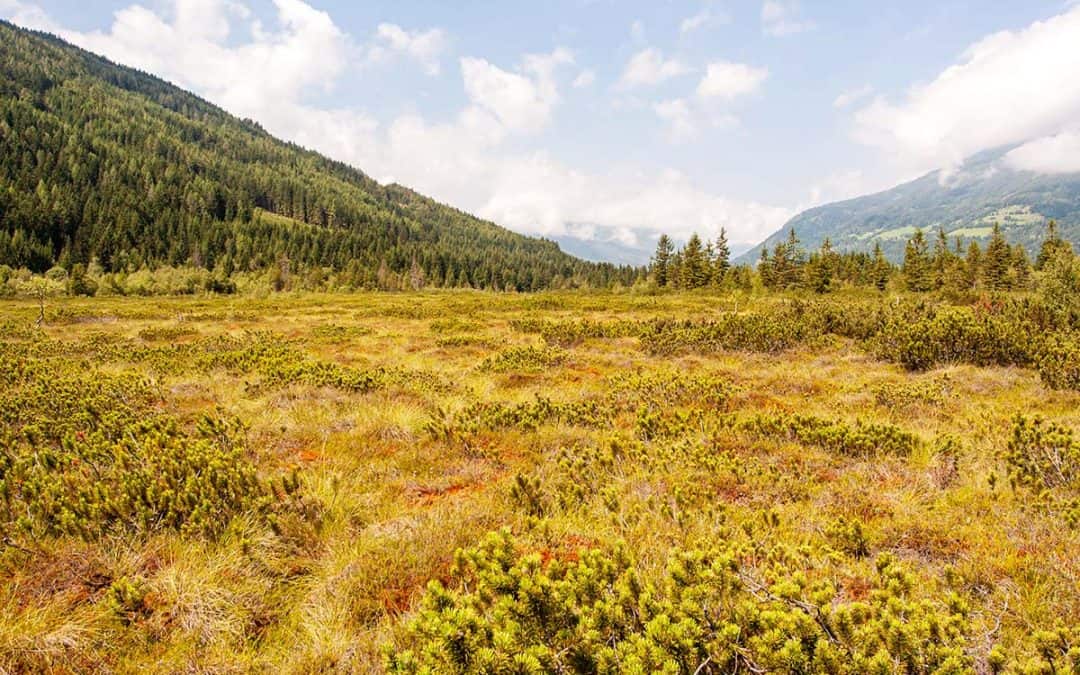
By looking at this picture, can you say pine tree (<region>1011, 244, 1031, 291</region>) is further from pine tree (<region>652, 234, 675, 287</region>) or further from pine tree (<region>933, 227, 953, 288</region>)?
pine tree (<region>652, 234, 675, 287</region>)

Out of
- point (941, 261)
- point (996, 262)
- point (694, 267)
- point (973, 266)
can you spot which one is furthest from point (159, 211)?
point (996, 262)

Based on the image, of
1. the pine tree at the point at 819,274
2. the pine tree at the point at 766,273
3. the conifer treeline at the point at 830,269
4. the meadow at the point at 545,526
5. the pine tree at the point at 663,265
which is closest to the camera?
the meadow at the point at 545,526

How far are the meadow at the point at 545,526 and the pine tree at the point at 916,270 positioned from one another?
6475 cm

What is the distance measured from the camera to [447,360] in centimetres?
1548

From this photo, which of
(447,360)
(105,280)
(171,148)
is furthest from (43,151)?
(447,360)

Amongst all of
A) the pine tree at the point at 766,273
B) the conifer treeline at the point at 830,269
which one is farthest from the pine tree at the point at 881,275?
the pine tree at the point at 766,273

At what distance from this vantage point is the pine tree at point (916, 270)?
204ft

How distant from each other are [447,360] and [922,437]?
12.2 meters

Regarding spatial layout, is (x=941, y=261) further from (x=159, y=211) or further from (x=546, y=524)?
(x=159, y=211)

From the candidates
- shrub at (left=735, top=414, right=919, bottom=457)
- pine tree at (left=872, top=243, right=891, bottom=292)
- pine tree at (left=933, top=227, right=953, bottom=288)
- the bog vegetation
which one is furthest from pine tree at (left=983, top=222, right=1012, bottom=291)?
shrub at (left=735, top=414, right=919, bottom=457)

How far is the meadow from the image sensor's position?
8.19ft

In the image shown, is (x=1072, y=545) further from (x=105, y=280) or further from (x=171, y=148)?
(x=171, y=148)

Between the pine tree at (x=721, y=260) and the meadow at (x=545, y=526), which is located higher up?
the pine tree at (x=721, y=260)

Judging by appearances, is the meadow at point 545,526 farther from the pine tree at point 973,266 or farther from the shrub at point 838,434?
the pine tree at point 973,266
